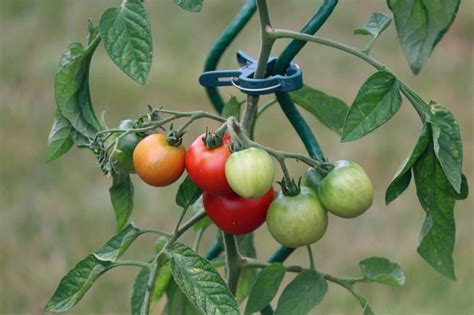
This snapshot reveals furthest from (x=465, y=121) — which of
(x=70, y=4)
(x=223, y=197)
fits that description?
(x=223, y=197)

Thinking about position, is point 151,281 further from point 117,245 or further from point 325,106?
point 325,106

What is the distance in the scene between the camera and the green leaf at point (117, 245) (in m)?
0.96

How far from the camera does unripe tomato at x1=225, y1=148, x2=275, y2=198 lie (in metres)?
0.82

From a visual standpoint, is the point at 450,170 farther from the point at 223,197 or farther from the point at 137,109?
the point at 137,109

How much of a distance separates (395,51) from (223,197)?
2.47 m

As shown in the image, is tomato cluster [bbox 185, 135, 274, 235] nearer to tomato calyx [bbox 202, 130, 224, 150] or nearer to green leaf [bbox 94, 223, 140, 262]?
tomato calyx [bbox 202, 130, 224, 150]

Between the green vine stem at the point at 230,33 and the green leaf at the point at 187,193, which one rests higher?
the green vine stem at the point at 230,33

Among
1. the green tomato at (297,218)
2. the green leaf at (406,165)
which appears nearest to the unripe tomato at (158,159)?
the green tomato at (297,218)

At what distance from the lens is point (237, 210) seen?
90 cm

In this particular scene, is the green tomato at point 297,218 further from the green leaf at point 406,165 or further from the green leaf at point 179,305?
the green leaf at point 179,305

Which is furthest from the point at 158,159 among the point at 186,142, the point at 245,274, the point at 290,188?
the point at 186,142

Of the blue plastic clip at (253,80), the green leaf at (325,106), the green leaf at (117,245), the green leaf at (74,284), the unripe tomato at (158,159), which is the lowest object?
the green leaf at (74,284)

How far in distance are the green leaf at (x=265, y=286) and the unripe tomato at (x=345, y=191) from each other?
11 centimetres

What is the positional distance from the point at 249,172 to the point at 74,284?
0.26 m
